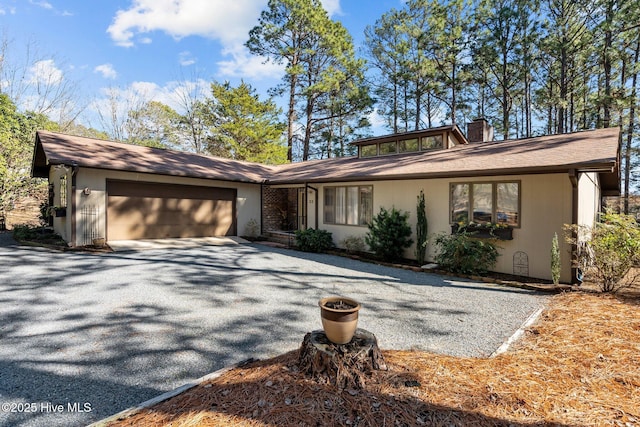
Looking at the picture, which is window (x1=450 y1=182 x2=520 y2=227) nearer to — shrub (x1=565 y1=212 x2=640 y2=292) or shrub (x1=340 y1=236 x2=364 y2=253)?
shrub (x1=565 y1=212 x2=640 y2=292)

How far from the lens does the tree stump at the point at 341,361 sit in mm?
2393

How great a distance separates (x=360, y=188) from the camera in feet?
32.7

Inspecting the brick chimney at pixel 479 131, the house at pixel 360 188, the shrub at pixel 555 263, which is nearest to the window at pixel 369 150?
the house at pixel 360 188

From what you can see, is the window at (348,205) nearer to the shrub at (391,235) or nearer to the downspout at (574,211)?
the shrub at (391,235)

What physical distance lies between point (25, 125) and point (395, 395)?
20010mm

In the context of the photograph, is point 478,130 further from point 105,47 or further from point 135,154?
point 105,47

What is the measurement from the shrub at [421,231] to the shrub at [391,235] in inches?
15.2

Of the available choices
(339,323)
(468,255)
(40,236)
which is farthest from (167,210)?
(339,323)

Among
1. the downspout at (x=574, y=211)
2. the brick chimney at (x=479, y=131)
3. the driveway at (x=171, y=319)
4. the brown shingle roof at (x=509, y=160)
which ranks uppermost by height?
the brick chimney at (x=479, y=131)

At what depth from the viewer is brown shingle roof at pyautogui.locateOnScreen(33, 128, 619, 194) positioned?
6441mm

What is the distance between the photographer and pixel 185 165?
1166 cm

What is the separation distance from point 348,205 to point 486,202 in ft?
13.8

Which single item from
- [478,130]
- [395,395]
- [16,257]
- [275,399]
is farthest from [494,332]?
[478,130]

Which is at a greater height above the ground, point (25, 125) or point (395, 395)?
point (25, 125)
